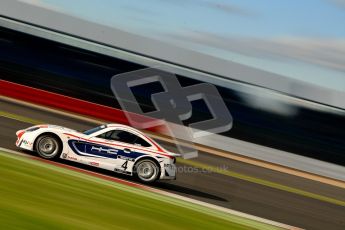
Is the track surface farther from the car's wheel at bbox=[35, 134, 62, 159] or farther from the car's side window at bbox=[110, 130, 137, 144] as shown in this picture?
the car's side window at bbox=[110, 130, 137, 144]

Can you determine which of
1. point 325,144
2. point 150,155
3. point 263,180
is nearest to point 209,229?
point 150,155

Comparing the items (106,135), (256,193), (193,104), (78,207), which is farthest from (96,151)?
(193,104)

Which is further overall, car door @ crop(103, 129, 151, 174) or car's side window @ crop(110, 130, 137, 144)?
car's side window @ crop(110, 130, 137, 144)

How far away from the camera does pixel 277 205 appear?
1591 centimetres

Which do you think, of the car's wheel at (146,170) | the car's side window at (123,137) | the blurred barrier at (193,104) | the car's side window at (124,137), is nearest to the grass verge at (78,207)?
the car's wheel at (146,170)

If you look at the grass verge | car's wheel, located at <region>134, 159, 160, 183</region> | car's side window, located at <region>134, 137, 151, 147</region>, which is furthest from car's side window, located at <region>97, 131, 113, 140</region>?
the grass verge

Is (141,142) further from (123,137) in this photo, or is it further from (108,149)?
(108,149)

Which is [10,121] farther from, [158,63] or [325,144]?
[158,63]

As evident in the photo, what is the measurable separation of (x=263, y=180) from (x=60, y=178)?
32.5 feet

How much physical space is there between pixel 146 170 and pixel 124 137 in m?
0.89

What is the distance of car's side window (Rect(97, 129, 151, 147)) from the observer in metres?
14.5

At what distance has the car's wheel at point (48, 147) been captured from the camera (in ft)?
46.6

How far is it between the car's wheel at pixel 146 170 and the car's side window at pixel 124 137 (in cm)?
39

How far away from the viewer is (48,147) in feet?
46.7
